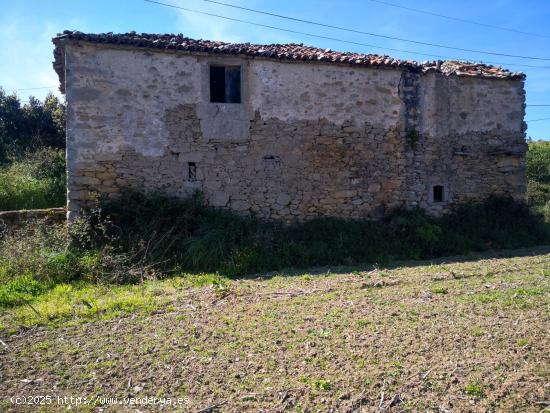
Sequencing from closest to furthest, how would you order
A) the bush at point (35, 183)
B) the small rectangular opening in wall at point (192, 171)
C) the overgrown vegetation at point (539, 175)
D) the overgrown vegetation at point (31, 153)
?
the small rectangular opening in wall at point (192, 171) < the bush at point (35, 183) < the overgrown vegetation at point (31, 153) < the overgrown vegetation at point (539, 175)

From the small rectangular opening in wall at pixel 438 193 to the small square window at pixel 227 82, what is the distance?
18.7 ft

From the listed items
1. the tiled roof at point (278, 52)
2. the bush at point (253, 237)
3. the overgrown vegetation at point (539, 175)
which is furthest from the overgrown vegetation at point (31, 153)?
the overgrown vegetation at point (539, 175)

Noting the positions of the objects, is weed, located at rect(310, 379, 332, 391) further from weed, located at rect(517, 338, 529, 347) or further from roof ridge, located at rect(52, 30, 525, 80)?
roof ridge, located at rect(52, 30, 525, 80)

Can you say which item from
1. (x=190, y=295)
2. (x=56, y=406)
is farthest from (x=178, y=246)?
(x=56, y=406)

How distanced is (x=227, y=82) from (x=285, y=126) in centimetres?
172

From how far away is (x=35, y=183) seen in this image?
46.1 ft

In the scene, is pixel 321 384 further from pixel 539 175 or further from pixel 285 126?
pixel 539 175

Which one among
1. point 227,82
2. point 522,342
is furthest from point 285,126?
point 522,342

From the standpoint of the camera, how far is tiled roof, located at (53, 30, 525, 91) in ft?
32.0

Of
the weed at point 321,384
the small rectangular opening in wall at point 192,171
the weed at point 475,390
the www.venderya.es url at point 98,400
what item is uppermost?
the small rectangular opening in wall at point 192,171

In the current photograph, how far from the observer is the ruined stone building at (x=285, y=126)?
32.2ft

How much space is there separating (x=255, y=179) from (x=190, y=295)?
4.18 m

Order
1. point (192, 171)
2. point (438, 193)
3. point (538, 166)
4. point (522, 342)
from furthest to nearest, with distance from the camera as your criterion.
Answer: point (538, 166) → point (438, 193) → point (192, 171) → point (522, 342)

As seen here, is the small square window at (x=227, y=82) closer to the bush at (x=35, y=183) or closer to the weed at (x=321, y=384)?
the bush at (x=35, y=183)
